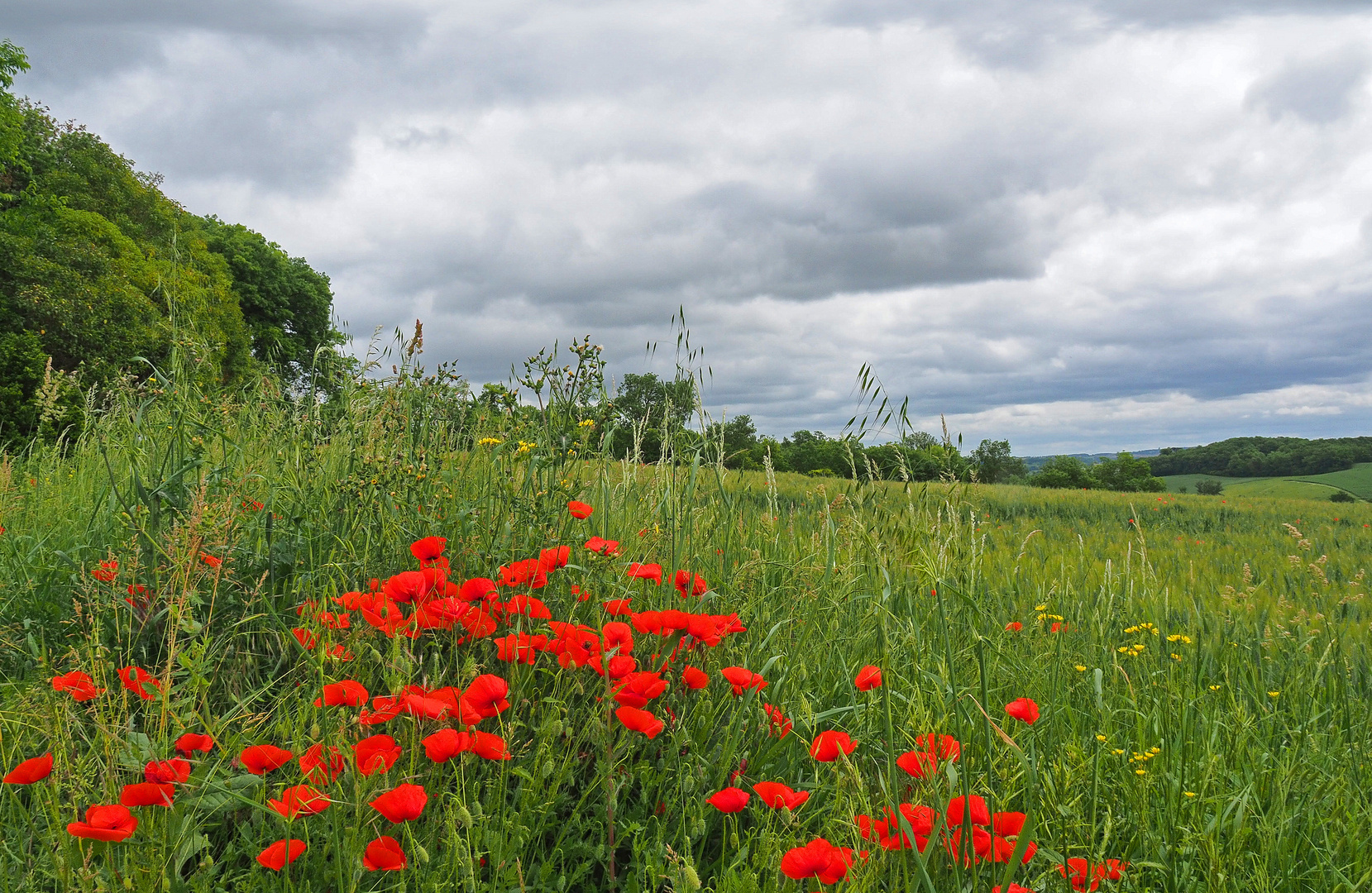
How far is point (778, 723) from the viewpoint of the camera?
1.66 m

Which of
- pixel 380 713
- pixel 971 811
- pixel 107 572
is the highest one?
pixel 107 572

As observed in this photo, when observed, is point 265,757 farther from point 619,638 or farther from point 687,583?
point 687,583

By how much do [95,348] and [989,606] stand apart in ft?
68.2

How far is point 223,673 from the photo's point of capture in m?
2.04

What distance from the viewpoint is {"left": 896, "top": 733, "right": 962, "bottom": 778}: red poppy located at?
132 centimetres

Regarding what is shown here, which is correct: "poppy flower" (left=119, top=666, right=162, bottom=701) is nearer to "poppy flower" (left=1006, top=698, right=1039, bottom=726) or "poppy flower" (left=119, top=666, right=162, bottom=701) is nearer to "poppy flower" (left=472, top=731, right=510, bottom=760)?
"poppy flower" (left=472, top=731, right=510, bottom=760)

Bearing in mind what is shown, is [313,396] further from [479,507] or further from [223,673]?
[223,673]

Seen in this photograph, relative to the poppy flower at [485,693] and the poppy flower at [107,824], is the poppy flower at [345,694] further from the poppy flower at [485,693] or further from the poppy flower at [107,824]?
the poppy flower at [107,824]

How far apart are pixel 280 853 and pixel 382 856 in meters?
0.19

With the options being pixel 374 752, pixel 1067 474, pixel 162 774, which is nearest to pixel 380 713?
pixel 374 752

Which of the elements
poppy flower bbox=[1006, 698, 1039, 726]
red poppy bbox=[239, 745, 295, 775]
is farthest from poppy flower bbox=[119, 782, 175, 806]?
poppy flower bbox=[1006, 698, 1039, 726]

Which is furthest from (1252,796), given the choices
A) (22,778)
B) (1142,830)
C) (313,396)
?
(313,396)

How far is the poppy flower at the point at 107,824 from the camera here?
1030 millimetres

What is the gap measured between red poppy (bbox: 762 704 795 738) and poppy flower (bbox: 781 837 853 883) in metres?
0.49
